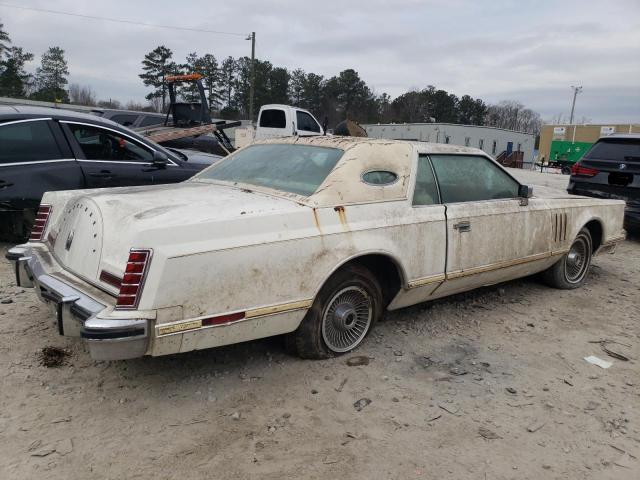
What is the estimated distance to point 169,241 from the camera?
8.29 ft

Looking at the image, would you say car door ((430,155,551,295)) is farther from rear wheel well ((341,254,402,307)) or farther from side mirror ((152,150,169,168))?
side mirror ((152,150,169,168))

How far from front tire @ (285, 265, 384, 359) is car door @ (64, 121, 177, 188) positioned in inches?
138

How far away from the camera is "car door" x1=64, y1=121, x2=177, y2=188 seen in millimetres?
5590

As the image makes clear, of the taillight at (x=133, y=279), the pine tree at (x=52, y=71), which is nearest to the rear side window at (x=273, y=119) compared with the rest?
the taillight at (x=133, y=279)

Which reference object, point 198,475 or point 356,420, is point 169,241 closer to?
point 198,475

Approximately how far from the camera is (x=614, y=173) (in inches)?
297

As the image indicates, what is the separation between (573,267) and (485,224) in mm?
1878

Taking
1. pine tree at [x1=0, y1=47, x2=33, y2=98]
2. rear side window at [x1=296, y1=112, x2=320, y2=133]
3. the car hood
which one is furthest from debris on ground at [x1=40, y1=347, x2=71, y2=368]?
pine tree at [x1=0, y1=47, x2=33, y2=98]

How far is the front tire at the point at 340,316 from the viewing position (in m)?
3.22

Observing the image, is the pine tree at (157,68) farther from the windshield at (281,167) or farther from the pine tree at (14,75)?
the windshield at (281,167)

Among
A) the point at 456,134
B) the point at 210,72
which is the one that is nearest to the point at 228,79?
the point at 210,72

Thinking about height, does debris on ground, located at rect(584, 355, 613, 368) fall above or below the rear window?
below

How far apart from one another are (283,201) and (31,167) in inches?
139

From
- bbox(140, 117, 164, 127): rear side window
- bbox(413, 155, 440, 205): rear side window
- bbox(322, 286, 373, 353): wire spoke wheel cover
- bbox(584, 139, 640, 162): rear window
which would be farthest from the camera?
bbox(140, 117, 164, 127): rear side window
